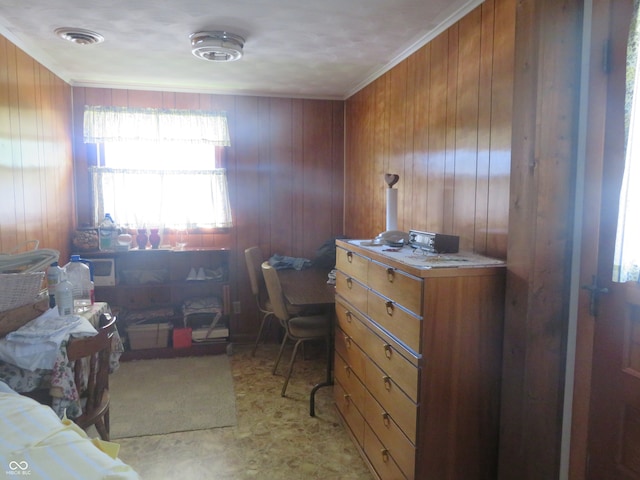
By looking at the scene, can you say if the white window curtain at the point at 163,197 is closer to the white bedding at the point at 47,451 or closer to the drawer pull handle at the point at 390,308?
the drawer pull handle at the point at 390,308

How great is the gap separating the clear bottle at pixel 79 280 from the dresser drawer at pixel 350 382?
1441 millimetres

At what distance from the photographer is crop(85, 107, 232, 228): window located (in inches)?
151

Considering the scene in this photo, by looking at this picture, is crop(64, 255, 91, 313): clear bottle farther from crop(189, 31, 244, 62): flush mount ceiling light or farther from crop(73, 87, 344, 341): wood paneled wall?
crop(73, 87, 344, 341): wood paneled wall

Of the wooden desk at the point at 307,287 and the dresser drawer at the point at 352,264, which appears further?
the wooden desk at the point at 307,287

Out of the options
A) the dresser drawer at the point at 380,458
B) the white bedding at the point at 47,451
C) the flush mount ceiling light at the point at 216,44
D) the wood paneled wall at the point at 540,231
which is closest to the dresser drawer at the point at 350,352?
the dresser drawer at the point at 380,458

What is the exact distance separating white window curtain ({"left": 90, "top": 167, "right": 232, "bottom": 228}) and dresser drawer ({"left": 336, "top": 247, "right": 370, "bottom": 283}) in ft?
5.99

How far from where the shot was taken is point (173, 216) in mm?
3988

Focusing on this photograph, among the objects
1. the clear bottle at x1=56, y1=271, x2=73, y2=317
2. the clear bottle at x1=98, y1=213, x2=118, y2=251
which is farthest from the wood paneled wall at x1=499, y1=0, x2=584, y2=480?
the clear bottle at x1=98, y1=213, x2=118, y2=251

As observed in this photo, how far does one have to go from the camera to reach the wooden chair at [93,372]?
169cm

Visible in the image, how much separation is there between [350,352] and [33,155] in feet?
7.89

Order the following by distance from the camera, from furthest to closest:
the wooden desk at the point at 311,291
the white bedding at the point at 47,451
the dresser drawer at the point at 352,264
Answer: the wooden desk at the point at 311,291 → the dresser drawer at the point at 352,264 → the white bedding at the point at 47,451

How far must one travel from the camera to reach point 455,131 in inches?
89.5

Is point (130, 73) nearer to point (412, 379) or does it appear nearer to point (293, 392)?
point (293, 392)

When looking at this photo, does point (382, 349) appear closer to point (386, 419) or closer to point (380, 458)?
point (386, 419)
